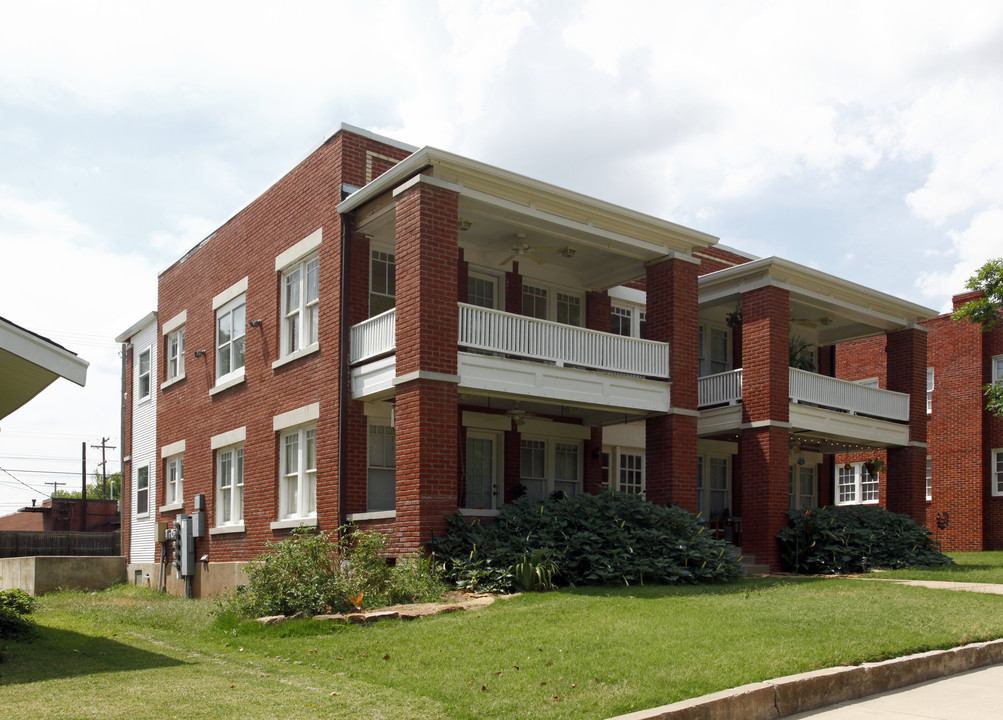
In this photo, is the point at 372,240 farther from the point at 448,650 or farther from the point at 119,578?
the point at 119,578

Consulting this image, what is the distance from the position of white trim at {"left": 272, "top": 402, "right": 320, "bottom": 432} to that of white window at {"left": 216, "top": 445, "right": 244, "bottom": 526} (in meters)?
2.47

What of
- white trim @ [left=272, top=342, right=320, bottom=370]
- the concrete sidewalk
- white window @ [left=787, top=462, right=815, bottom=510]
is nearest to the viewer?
the concrete sidewalk

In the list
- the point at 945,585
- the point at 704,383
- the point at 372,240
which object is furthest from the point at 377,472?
the point at 945,585

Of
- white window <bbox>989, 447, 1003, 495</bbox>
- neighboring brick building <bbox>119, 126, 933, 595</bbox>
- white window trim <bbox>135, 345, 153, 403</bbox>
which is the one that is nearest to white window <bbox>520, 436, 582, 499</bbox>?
neighboring brick building <bbox>119, 126, 933, 595</bbox>

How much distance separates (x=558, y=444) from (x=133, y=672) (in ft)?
40.5

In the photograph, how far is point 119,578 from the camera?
88.1 feet

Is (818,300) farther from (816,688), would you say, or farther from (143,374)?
(143,374)

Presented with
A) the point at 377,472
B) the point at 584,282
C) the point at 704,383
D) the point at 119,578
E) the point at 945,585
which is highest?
the point at 584,282

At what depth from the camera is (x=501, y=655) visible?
30.5 feet

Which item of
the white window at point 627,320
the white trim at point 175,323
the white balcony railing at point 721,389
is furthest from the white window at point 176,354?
the white balcony railing at point 721,389

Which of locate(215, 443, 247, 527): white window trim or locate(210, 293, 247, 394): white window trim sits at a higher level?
locate(210, 293, 247, 394): white window trim

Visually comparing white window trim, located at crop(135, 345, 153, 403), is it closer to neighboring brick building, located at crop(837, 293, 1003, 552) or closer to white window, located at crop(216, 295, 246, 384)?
white window, located at crop(216, 295, 246, 384)

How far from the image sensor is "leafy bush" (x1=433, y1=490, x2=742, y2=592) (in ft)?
46.2

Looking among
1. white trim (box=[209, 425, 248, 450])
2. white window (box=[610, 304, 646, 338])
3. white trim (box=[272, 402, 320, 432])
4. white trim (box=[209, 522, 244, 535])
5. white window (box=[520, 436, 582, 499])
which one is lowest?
white trim (box=[209, 522, 244, 535])
